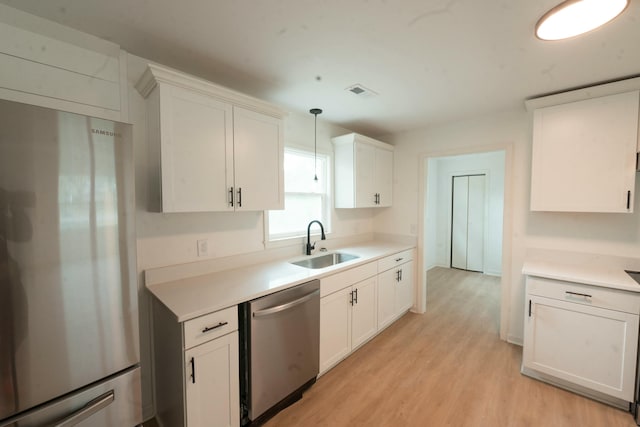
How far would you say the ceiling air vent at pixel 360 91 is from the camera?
7.09 ft

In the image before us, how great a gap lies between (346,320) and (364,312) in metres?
0.29

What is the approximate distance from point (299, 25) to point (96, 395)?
6.84 feet

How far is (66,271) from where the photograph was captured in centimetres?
107

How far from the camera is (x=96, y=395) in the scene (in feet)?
3.83

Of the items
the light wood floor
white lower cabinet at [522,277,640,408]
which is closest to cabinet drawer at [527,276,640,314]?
white lower cabinet at [522,277,640,408]

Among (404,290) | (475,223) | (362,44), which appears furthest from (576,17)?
(475,223)

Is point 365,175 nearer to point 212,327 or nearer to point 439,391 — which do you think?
point 439,391

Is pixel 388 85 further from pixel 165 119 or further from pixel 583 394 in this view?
pixel 583 394

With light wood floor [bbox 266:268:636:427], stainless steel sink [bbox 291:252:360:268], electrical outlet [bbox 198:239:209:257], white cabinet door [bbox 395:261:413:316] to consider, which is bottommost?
light wood floor [bbox 266:268:636:427]

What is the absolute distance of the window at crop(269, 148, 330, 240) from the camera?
2.75 metres

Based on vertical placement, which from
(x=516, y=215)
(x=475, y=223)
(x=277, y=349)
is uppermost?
(x=516, y=215)

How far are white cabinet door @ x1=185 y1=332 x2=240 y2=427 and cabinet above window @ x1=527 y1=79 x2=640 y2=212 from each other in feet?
9.34

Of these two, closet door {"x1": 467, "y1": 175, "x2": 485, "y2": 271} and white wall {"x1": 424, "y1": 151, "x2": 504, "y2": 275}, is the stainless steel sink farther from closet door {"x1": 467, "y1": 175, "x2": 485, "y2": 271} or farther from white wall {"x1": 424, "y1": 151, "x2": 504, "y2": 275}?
closet door {"x1": 467, "y1": 175, "x2": 485, "y2": 271}

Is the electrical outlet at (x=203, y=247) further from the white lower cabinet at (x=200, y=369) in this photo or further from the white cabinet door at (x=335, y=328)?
the white cabinet door at (x=335, y=328)
